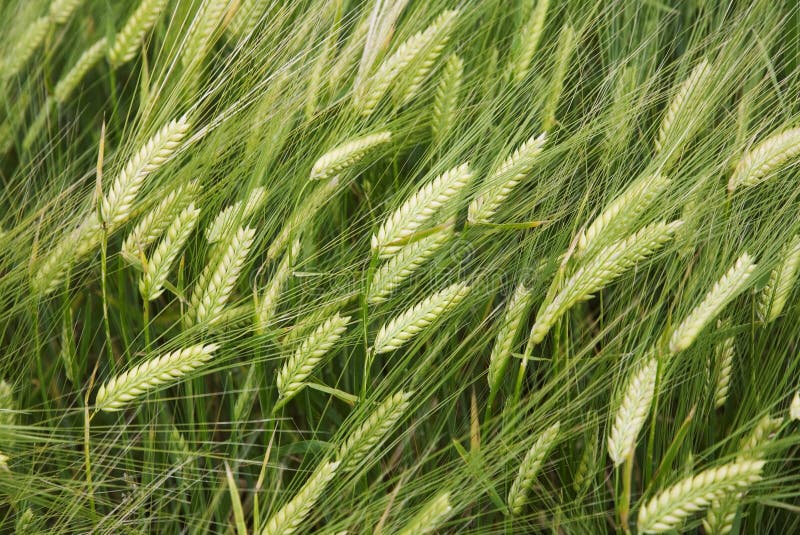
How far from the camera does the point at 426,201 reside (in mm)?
1141

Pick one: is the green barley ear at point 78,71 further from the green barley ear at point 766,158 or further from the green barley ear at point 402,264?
the green barley ear at point 766,158

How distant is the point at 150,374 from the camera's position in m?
1.12

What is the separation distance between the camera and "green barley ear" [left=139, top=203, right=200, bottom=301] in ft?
3.91

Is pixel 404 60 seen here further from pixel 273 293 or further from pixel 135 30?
pixel 135 30

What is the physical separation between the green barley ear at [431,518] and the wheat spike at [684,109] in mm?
700

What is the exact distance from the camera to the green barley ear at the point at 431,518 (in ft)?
3.43

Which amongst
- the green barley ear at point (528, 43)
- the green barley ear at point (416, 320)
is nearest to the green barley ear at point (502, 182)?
the green barley ear at point (416, 320)

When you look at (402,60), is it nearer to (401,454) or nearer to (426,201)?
(426,201)

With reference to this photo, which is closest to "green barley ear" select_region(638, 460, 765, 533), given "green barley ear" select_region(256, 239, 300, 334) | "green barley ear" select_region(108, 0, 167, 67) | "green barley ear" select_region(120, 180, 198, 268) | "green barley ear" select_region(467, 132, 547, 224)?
"green barley ear" select_region(467, 132, 547, 224)

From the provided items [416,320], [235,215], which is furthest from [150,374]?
[416,320]

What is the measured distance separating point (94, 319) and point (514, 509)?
40.5 inches

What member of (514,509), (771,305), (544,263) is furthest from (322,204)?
(771,305)

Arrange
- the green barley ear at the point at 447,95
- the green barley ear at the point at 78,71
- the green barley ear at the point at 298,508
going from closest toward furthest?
the green barley ear at the point at 298,508
the green barley ear at the point at 447,95
the green barley ear at the point at 78,71

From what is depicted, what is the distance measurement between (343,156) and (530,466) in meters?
0.59
